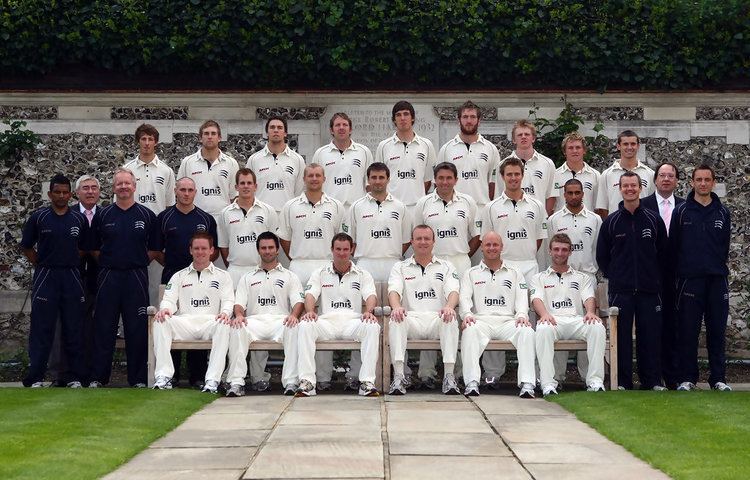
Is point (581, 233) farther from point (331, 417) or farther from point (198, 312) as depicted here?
point (331, 417)

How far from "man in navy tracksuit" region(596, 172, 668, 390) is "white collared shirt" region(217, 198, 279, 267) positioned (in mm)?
3669

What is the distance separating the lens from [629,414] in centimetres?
964

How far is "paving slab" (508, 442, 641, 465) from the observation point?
768cm

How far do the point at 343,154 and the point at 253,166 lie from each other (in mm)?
1035

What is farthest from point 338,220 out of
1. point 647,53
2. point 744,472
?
point 744,472

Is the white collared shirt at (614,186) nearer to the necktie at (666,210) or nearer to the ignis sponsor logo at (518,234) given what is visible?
the necktie at (666,210)

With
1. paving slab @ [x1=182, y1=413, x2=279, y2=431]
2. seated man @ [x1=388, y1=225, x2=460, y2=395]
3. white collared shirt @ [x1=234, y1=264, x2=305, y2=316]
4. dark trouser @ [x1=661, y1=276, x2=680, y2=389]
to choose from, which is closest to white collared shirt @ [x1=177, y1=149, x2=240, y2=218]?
white collared shirt @ [x1=234, y1=264, x2=305, y2=316]

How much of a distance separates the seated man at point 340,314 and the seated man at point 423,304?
0.72 ft

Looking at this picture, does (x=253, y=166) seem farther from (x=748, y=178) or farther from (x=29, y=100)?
(x=748, y=178)

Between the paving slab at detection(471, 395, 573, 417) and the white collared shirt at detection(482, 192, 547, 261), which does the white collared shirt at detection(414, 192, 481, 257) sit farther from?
the paving slab at detection(471, 395, 573, 417)

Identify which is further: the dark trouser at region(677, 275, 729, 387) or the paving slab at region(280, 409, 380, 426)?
the dark trouser at region(677, 275, 729, 387)

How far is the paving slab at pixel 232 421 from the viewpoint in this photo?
9.03m

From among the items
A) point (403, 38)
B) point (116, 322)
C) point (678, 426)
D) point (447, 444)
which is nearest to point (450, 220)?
point (116, 322)

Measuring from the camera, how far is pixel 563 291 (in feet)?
40.3
